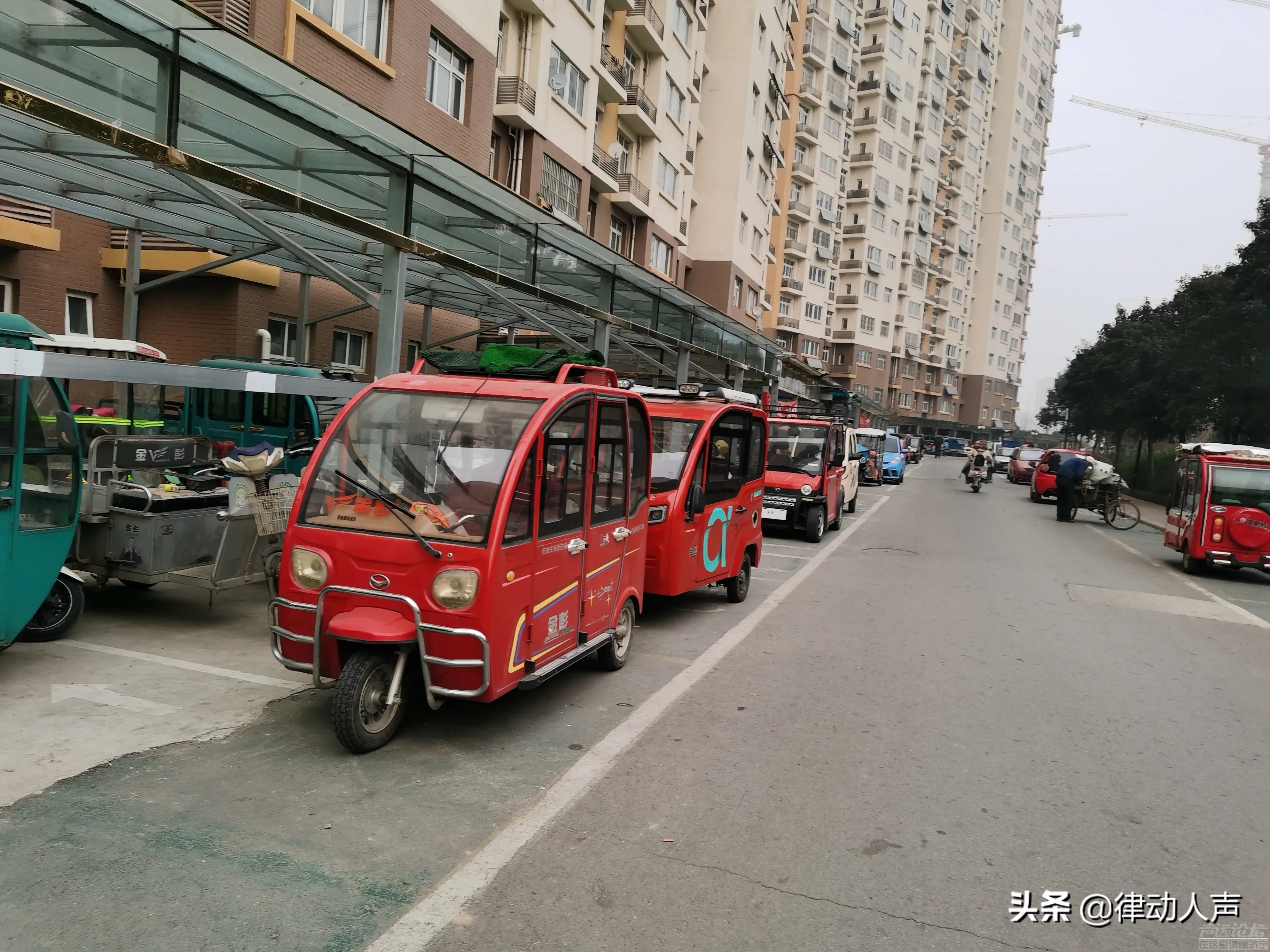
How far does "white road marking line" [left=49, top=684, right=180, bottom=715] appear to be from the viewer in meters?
5.30

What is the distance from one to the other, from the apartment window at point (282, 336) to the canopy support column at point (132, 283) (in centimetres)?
376

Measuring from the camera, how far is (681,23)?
1368 inches

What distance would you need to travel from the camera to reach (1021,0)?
95688mm

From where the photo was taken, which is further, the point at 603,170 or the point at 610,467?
the point at 603,170

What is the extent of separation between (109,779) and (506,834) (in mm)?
2005

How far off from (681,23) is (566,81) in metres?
12.2

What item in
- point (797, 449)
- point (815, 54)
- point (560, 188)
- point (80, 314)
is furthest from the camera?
point (815, 54)

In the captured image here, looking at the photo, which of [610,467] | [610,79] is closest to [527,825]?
[610,467]

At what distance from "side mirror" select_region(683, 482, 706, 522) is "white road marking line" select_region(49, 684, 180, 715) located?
14.8 ft

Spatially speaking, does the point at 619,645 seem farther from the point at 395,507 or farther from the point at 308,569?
the point at 308,569

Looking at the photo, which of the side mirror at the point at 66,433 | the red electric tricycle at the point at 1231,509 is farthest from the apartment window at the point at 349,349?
the red electric tricycle at the point at 1231,509

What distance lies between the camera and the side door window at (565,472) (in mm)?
5352

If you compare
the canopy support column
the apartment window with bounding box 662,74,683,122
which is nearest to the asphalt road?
the canopy support column
